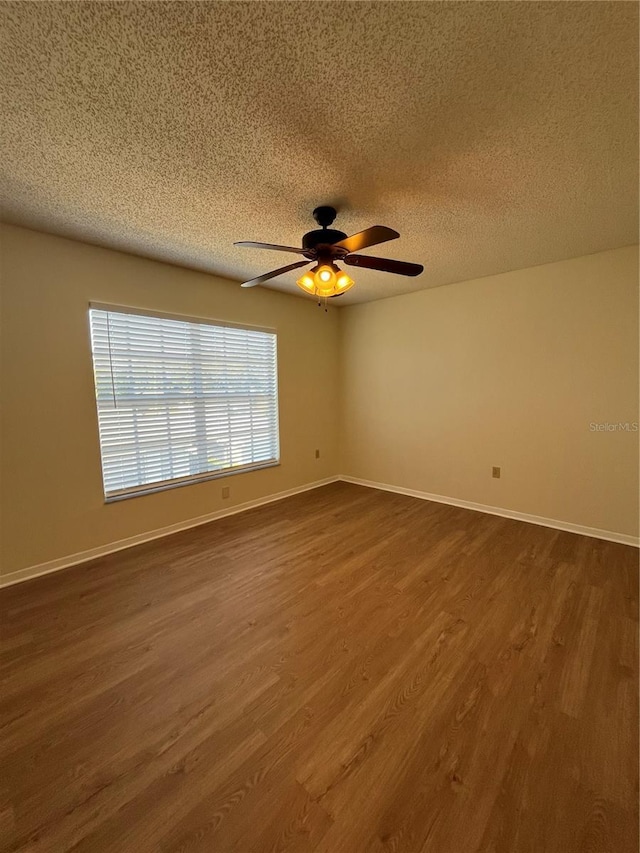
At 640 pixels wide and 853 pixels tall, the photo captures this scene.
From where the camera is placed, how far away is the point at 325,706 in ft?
4.72

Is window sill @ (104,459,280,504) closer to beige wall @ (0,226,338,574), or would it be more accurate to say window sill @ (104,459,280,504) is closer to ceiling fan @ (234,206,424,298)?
beige wall @ (0,226,338,574)

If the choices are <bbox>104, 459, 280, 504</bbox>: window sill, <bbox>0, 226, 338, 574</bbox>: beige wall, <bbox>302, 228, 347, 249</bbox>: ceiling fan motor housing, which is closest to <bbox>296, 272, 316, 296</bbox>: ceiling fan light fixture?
<bbox>302, 228, 347, 249</bbox>: ceiling fan motor housing

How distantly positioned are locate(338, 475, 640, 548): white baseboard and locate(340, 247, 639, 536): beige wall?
0.17 ft

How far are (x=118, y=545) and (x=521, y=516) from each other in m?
3.81

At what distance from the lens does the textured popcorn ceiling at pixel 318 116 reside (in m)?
1.06

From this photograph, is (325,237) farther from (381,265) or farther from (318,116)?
(318,116)

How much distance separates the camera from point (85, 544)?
8.82ft

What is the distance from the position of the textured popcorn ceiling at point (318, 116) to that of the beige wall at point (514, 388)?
749mm

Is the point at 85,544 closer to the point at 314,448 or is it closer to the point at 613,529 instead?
the point at 314,448

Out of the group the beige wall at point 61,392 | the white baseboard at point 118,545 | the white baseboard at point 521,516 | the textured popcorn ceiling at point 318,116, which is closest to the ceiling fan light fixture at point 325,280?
the textured popcorn ceiling at point 318,116

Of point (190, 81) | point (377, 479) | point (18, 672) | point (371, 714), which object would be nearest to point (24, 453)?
point (18, 672)

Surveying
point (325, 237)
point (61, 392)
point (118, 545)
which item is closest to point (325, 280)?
point (325, 237)

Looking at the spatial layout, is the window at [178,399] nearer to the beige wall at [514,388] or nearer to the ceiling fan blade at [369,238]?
the beige wall at [514,388]

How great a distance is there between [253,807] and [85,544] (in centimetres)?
233
